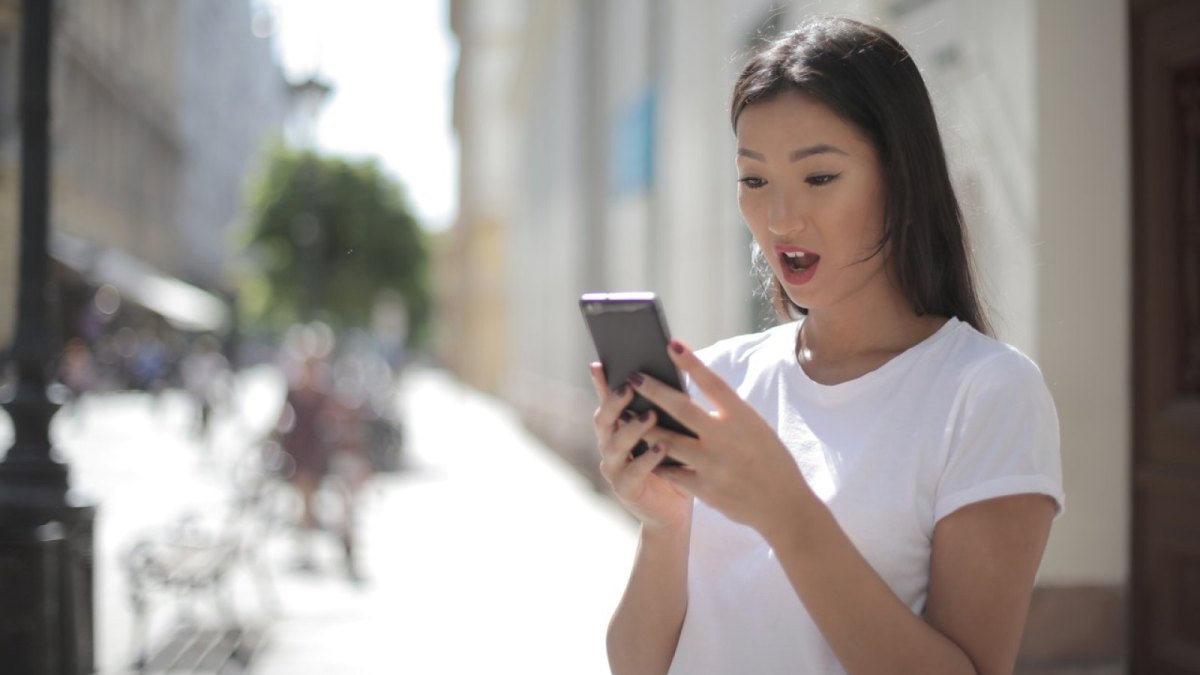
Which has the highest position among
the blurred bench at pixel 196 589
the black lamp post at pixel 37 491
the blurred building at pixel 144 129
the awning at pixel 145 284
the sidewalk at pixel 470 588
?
the blurred building at pixel 144 129

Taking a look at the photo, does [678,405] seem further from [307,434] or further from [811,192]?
[307,434]

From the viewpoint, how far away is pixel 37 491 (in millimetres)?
5559

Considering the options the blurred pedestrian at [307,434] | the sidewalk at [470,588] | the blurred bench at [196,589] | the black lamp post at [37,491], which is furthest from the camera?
the blurred pedestrian at [307,434]

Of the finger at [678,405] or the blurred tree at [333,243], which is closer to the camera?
the finger at [678,405]

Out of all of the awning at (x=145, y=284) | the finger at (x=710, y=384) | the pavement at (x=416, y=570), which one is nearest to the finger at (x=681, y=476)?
the finger at (x=710, y=384)

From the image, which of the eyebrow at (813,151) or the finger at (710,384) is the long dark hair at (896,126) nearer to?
the eyebrow at (813,151)

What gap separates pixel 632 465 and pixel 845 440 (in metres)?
0.29

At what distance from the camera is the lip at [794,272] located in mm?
1732

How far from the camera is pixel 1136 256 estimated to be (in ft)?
17.2

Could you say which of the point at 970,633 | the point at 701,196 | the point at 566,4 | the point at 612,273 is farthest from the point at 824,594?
the point at 566,4

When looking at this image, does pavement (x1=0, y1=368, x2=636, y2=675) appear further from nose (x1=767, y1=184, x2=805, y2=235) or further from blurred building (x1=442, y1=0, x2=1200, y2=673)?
nose (x1=767, y1=184, x2=805, y2=235)

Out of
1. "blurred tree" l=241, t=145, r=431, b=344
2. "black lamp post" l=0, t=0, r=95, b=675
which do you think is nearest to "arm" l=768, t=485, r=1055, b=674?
"black lamp post" l=0, t=0, r=95, b=675

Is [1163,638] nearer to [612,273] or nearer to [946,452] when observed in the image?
[946,452]

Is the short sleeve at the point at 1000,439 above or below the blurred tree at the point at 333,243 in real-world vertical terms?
below
